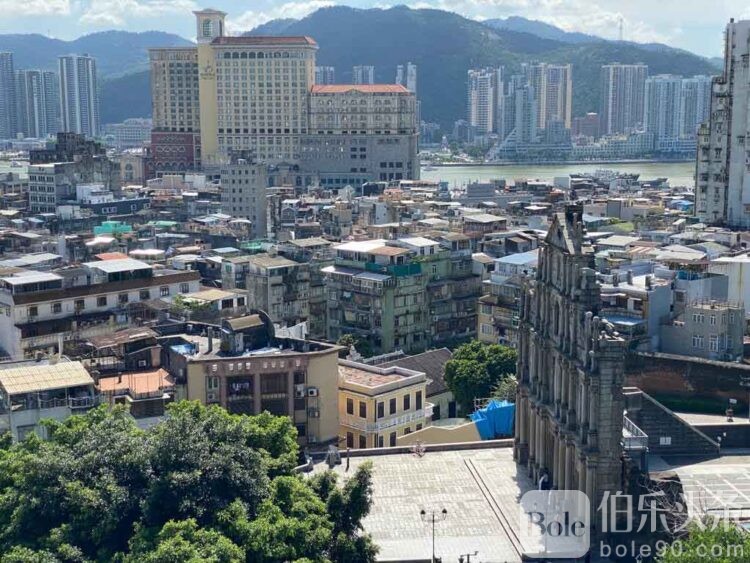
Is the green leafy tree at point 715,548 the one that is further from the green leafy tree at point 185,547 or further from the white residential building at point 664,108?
the white residential building at point 664,108

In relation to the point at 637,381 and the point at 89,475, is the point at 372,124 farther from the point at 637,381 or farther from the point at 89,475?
the point at 89,475

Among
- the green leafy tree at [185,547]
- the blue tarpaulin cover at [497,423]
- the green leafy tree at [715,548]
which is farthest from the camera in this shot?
the blue tarpaulin cover at [497,423]

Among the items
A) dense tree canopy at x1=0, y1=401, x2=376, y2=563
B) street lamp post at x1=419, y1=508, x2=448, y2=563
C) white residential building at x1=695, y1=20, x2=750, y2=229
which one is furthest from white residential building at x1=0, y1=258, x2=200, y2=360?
white residential building at x1=695, y1=20, x2=750, y2=229

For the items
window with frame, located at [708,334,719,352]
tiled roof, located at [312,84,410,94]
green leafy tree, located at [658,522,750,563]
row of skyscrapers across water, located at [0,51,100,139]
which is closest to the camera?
green leafy tree, located at [658,522,750,563]

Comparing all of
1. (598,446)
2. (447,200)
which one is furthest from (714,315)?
(447,200)

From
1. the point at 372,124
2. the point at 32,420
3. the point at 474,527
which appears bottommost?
the point at 474,527

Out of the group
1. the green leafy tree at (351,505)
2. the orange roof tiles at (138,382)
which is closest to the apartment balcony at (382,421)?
the orange roof tiles at (138,382)

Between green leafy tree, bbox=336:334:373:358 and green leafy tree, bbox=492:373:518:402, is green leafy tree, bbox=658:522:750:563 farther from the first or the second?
green leafy tree, bbox=336:334:373:358
